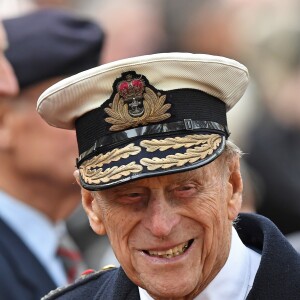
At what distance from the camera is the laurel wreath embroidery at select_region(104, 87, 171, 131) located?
3883mm

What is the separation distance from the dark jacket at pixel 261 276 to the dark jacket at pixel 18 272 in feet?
3.76

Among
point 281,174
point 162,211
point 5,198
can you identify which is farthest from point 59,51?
point 162,211

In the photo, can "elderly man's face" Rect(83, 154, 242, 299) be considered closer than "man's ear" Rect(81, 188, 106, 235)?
Yes

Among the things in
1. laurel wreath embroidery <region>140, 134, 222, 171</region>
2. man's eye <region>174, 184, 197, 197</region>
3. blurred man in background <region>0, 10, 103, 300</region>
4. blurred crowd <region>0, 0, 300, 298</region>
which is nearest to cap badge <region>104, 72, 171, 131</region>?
laurel wreath embroidery <region>140, 134, 222, 171</region>

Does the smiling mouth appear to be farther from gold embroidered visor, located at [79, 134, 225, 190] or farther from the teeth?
gold embroidered visor, located at [79, 134, 225, 190]

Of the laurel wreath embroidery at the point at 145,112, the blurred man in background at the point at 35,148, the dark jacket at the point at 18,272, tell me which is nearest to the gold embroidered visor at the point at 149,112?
the laurel wreath embroidery at the point at 145,112

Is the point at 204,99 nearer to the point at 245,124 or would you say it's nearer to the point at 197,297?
the point at 197,297

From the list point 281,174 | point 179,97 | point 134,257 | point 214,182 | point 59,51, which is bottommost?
point 281,174

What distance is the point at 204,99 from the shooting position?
3986 mm

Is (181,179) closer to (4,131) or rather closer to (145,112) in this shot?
(145,112)

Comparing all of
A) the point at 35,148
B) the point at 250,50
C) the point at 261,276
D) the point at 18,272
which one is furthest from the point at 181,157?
the point at 250,50

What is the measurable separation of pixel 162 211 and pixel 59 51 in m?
2.57

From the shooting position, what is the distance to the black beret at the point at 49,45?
6.19m

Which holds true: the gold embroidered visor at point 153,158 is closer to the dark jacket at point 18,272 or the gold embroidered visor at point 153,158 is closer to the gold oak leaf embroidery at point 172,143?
the gold oak leaf embroidery at point 172,143
